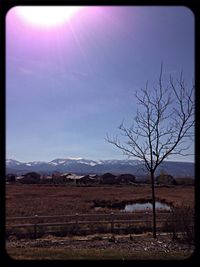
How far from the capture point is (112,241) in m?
10.1

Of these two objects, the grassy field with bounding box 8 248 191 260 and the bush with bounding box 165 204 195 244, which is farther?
the bush with bounding box 165 204 195 244

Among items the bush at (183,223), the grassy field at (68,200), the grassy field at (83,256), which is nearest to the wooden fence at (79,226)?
the grassy field at (68,200)

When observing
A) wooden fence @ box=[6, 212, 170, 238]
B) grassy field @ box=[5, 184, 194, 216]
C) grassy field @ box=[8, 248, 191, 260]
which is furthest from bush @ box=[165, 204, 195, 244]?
wooden fence @ box=[6, 212, 170, 238]

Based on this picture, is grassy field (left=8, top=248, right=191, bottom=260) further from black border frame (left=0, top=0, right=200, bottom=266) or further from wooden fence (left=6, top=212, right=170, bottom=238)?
wooden fence (left=6, top=212, right=170, bottom=238)

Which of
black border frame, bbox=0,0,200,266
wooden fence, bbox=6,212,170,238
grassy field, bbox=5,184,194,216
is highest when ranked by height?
black border frame, bbox=0,0,200,266
